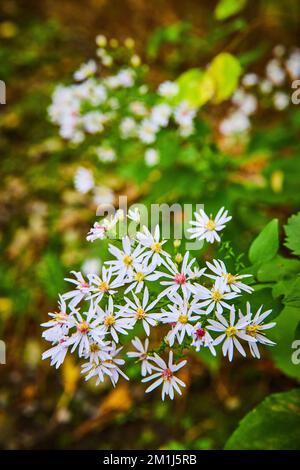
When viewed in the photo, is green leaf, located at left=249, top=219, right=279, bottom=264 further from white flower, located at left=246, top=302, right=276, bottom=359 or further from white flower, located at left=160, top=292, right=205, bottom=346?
white flower, located at left=160, top=292, right=205, bottom=346

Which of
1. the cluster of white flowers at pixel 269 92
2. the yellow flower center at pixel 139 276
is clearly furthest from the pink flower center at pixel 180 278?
the cluster of white flowers at pixel 269 92

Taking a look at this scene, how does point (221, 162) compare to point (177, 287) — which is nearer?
point (177, 287)

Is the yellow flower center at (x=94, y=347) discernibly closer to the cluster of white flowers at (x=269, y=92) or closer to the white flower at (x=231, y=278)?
the white flower at (x=231, y=278)

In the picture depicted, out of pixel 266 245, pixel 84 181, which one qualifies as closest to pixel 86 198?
pixel 84 181

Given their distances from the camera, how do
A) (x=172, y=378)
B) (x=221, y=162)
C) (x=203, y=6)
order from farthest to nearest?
(x=203, y=6) → (x=221, y=162) → (x=172, y=378)

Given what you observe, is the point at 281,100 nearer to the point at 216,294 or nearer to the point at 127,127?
the point at 127,127

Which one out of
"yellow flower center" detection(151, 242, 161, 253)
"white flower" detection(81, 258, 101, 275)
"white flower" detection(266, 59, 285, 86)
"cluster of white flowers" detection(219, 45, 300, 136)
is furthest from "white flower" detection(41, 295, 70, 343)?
"white flower" detection(266, 59, 285, 86)

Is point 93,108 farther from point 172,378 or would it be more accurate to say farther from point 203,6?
point 203,6
